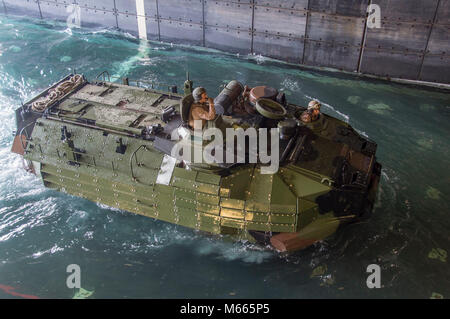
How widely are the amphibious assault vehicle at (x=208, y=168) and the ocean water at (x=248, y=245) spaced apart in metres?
1.14

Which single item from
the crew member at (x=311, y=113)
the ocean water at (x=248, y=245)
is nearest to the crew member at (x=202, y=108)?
the crew member at (x=311, y=113)

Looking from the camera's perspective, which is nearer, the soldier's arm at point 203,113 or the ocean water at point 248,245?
the soldier's arm at point 203,113

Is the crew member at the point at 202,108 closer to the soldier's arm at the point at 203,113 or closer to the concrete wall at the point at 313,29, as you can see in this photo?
the soldier's arm at the point at 203,113

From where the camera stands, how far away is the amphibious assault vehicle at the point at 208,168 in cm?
1139

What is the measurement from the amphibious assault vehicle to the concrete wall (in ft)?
33.8

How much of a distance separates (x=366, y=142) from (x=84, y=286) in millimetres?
9299

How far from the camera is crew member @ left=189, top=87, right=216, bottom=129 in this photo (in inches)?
458

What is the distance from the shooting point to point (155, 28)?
2622 centimetres

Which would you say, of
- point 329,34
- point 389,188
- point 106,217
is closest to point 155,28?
point 329,34

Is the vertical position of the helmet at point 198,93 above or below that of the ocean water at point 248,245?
above

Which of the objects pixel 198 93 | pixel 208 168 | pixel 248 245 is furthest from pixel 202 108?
pixel 248 245

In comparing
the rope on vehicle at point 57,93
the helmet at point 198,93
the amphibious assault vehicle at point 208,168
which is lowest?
the amphibious assault vehicle at point 208,168

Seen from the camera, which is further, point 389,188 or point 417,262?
point 389,188

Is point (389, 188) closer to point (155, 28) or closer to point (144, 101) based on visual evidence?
point (144, 101)
